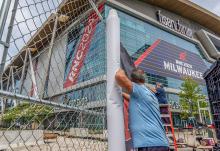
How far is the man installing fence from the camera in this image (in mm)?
1777

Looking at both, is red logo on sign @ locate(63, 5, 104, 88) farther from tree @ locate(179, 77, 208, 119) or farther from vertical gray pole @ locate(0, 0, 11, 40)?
tree @ locate(179, 77, 208, 119)

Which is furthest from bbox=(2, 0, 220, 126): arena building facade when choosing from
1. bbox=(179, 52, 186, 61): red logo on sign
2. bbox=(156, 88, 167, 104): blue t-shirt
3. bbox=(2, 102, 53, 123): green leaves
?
bbox=(156, 88, 167, 104): blue t-shirt

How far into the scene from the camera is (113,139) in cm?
160

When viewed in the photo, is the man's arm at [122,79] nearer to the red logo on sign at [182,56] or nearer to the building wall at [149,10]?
the building wall at [149,10]

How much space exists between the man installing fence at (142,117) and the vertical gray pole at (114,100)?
0.23 ft

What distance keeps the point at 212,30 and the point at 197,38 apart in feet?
23.6

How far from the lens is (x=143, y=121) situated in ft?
6.03

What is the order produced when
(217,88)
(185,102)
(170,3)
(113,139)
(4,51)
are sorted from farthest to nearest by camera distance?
(170,3) → (185,102) → (217,88) → (113,139) → (4,51)

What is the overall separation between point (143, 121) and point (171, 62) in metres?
34.0

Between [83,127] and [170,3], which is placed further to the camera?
[170,3]

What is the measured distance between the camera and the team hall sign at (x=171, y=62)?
101 feet

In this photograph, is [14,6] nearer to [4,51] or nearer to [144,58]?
[4,51]

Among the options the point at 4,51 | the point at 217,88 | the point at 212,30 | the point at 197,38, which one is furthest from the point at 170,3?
the point at 4,51

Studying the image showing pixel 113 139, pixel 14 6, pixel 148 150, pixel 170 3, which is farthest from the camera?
pixel 170 3
